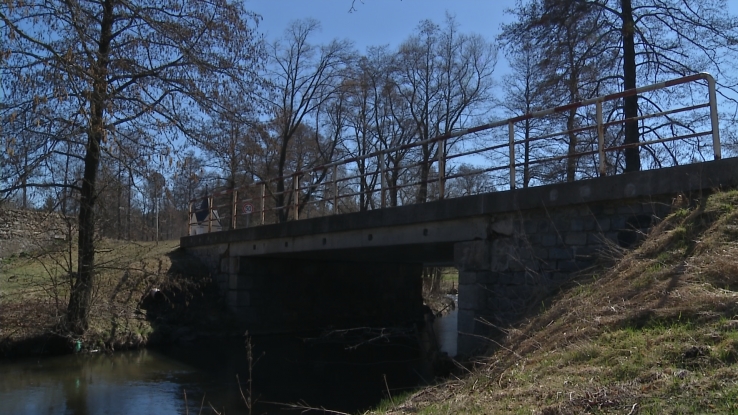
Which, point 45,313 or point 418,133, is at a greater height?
point 418,133

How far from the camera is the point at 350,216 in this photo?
44.8 feet

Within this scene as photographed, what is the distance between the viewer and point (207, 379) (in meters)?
11.7

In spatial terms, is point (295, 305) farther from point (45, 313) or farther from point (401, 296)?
point (45, 313)

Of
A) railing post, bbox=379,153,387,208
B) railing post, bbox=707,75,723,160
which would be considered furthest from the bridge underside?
railing post, bbox=707,75,723,160

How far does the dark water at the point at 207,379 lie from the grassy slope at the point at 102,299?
626mm

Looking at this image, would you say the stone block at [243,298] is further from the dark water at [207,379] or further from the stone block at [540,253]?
the stone block at [540,253]

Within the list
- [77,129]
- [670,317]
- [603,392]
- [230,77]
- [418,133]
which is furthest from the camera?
[418,133]

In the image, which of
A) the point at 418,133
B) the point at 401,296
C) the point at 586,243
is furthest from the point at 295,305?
the point at 418,133

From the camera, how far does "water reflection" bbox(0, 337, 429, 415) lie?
31.7 feet

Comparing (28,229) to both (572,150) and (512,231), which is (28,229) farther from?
(572,150)

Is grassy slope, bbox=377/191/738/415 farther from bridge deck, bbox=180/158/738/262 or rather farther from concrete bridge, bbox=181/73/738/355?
concrete bridge, bbox=181/73/738/355

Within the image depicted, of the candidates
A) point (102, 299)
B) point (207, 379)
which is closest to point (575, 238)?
point (207, 379)

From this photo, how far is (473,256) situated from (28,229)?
9.46 metres

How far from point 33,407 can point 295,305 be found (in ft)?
33.6
